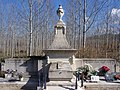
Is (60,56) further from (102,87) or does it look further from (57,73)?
(102,87)

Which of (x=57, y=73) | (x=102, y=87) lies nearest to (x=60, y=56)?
(x=57, y=73)

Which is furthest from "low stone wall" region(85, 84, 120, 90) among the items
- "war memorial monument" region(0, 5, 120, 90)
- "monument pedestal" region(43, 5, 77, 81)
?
"monument pedestal" region(43, 5, 77, 81)

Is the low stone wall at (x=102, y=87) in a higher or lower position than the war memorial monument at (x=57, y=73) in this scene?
lower

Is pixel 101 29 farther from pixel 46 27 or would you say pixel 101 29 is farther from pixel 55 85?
pixel 55 85

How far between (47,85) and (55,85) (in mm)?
358

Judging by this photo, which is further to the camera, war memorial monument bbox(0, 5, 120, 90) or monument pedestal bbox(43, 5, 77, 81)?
monument pedestal bbox(43, 5, 77, 81)

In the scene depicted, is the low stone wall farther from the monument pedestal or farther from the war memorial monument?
the monument pedestal

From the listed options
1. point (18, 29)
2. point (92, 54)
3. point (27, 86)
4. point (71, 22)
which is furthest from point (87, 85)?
point (18, 29)

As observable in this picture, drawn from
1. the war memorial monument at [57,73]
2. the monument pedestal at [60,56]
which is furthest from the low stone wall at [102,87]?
the monument pedestal at [60,56]

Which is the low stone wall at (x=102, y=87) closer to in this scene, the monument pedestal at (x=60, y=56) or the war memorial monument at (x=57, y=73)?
the war memorial monument at (x=57, y=73)

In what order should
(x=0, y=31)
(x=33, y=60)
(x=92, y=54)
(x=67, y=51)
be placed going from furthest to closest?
(x=0, y=31)
(x=92, y=54)
(x=33, y=60)
(x=67, y=51)

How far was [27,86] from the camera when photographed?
38.6 ft

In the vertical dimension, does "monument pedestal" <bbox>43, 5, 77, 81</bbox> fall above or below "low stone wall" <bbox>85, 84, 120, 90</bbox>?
above

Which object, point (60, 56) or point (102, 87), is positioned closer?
point (102, 87)
